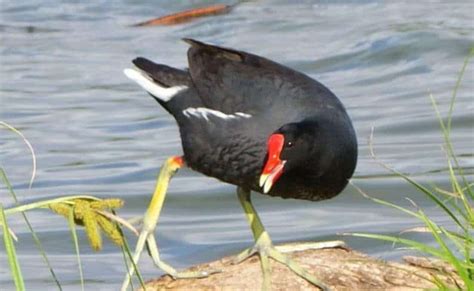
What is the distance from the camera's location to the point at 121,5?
1675 centimetres

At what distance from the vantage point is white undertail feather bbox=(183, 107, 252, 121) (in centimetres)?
563

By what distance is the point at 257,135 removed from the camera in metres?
5.54

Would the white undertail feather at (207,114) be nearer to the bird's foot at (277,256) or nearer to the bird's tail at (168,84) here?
the bird's tail at (168,84)

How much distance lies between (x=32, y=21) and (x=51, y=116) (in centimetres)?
465

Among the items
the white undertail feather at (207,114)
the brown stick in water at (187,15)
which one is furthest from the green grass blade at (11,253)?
the brown stick in water at (187,15)

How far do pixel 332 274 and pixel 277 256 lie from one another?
0.87 ft

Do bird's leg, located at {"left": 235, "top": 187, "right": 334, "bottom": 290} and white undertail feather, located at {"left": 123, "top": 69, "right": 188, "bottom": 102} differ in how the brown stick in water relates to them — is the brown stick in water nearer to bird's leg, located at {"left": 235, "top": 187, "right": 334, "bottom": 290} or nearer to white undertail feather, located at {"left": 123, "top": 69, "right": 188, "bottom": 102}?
white undertail feather, located at {"left": 123, "top": 69, "right": 188, "bottom": 102}

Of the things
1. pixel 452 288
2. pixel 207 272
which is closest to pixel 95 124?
pixel 207 272

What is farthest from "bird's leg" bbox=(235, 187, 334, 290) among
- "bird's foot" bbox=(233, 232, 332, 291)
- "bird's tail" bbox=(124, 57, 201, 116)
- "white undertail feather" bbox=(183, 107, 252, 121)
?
"bird's tail" bbox=(124, 57, 201, 116)

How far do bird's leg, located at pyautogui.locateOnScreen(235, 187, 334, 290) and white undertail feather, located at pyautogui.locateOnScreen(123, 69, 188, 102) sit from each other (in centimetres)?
53

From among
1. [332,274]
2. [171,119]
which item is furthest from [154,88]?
[171,119]

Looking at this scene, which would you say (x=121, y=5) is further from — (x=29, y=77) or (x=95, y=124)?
(x=95, y=124)

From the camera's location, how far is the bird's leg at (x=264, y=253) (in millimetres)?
4958

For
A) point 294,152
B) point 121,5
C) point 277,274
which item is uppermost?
point 294,152
